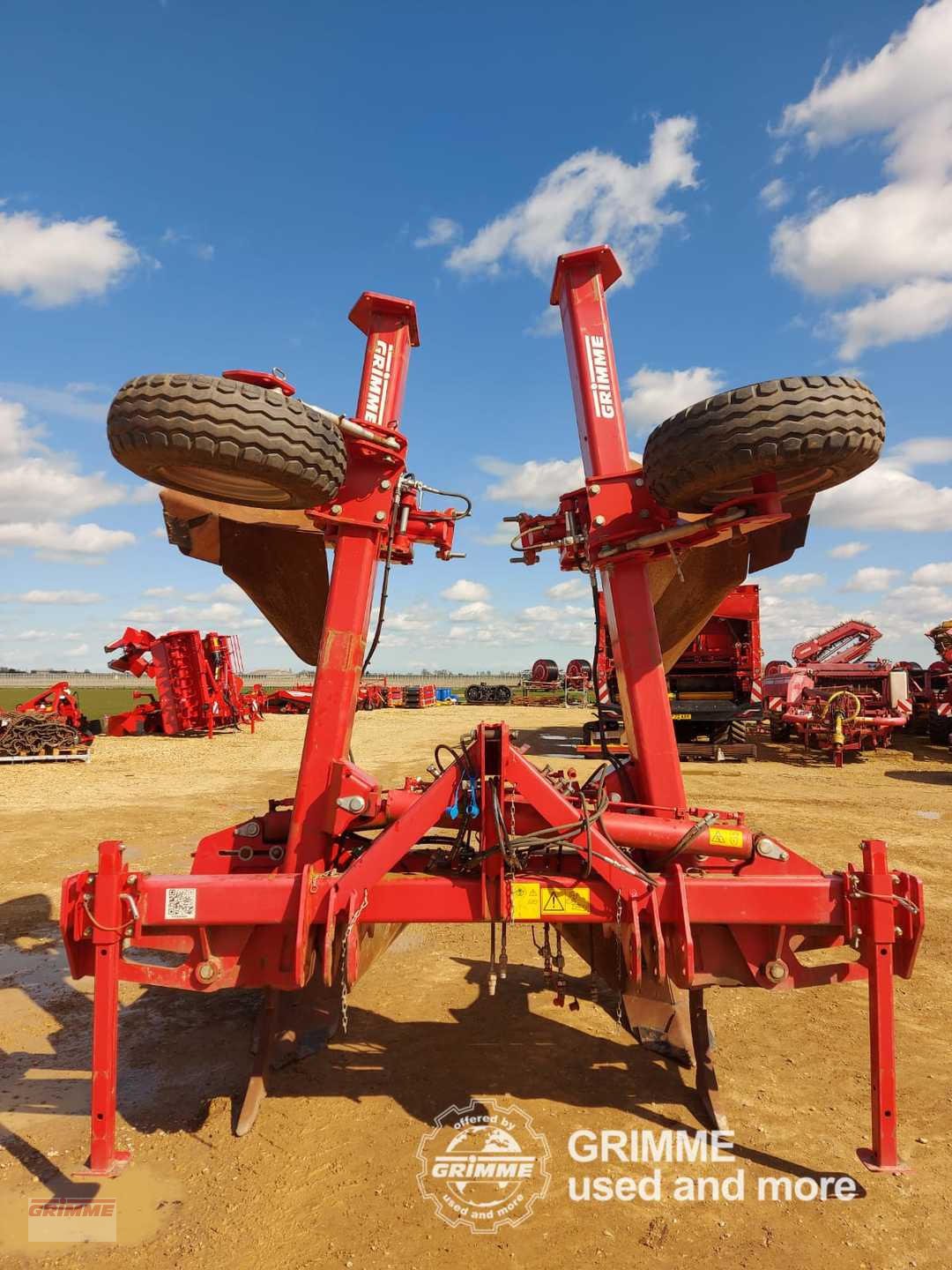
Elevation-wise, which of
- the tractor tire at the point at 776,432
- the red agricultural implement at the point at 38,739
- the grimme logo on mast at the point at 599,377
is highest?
the grimme logo on mast at the point at 599,377

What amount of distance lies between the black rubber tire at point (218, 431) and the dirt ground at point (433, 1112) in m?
2.72

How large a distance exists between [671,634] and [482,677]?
72464mm

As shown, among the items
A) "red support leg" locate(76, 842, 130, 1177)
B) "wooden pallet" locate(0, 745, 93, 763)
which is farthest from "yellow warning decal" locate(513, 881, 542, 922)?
"wooden pallet" locate(0, 745, 93, 763)

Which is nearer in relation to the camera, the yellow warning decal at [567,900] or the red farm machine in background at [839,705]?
the yellow warning decal at [567,900]

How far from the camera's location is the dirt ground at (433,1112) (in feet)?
8.16

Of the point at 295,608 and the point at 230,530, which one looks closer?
the point at 230,530

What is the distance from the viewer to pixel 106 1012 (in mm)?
2697

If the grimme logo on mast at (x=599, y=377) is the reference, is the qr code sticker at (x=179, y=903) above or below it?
below

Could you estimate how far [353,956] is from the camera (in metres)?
2.81

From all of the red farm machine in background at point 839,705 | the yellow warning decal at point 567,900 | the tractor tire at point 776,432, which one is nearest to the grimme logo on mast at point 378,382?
the tractor tire at point 776,432

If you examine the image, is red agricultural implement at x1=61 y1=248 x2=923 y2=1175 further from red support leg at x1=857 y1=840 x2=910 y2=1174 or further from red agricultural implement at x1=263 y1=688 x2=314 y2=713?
red agricultural implement at x1=263 y1=688 x2=314 y2=713

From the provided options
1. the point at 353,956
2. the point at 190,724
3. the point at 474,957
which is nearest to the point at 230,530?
the point at 353,956

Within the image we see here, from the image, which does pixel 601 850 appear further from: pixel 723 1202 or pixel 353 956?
pixel 723 1202

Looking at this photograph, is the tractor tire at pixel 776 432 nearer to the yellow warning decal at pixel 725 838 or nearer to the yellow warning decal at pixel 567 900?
the yellow warning decal at pixel 725 838
